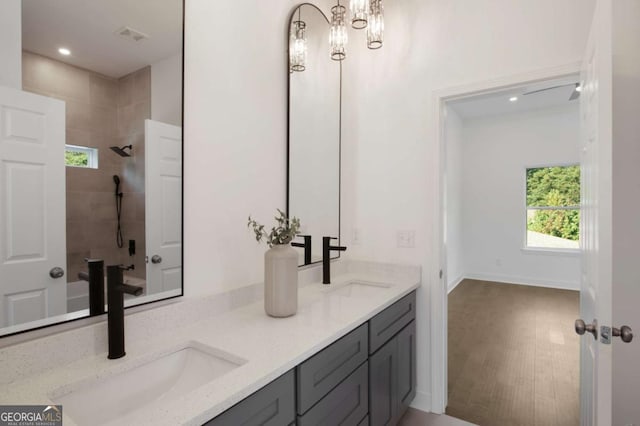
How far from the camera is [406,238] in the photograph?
2.29 metres

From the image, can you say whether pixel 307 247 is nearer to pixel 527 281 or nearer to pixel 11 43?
pixel 11 43

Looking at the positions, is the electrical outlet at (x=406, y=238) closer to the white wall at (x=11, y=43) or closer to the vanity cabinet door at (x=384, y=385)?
the vanity cabinet door at (x=384, y=385)

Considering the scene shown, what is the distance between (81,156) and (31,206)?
0.68 ft

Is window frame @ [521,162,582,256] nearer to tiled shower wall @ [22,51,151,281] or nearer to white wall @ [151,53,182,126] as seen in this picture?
white wall @ [151,53,182,126]

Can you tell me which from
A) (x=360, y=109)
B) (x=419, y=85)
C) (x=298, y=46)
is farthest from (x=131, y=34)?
(x=419, y=85)

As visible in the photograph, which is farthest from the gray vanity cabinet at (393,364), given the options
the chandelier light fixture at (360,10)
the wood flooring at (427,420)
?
the chandelier light fixture at (360,10)

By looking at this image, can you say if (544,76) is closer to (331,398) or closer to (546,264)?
(331,398)

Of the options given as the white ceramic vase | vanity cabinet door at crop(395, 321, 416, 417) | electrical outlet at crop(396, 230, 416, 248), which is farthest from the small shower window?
electrical outlet at crop(396, 230, 416, 248)

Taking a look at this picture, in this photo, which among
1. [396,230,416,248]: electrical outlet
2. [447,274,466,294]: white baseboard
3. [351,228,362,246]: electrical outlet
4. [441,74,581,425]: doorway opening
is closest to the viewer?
[396,230,416,248]: electrical outlet

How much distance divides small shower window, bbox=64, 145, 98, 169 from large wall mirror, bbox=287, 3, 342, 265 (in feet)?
3.45

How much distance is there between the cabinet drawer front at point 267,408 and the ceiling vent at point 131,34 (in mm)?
1303

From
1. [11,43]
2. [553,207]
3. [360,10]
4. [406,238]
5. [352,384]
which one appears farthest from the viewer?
[553,207]

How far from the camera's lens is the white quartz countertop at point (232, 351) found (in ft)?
2.68

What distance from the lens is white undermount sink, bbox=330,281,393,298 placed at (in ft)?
6.57
